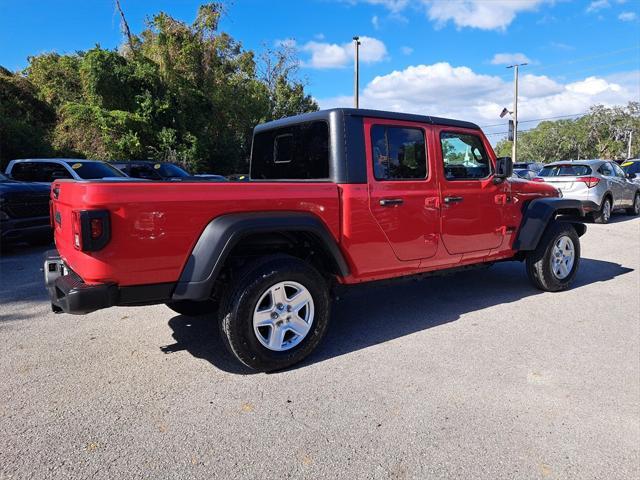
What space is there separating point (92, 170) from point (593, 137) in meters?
83.7

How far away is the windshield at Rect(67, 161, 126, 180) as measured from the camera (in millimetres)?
9266

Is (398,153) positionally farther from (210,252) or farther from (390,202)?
(210,252)

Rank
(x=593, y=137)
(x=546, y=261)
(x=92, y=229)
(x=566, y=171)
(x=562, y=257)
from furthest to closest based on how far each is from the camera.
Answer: (x=593, y=137) → (x=566, y=171) → (x=562, y=257) → (x=546, y=261) → (x=92, y=229)

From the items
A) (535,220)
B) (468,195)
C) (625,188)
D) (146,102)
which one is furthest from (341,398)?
(146,102)

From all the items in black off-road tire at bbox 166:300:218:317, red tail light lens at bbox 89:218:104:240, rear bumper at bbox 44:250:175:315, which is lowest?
black off-road tire at bbox 166:300:218:317

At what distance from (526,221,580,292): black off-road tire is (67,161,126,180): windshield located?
7.81 metres

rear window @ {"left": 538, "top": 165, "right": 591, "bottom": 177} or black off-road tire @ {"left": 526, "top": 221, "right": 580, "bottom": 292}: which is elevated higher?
rear window @ {"left": 538, "top": 165, "right": 591, "bottom": 177}

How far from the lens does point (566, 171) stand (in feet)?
41.2

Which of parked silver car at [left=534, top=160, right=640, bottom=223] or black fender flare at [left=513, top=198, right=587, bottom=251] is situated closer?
black fender flare at [left=513, top=198, right=587, bottom=251]

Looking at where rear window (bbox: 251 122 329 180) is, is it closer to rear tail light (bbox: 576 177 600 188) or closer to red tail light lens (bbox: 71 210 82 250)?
red tail light lens (bbox: 71 210 82 250)

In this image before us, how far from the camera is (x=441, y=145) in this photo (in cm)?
450

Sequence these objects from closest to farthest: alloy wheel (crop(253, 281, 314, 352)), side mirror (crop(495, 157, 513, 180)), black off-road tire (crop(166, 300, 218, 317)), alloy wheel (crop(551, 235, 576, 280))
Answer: alloy wheel (crop(253, 281, 314, 352)) < black off-road tire (crop(166, 300, 218, 317)) < side mirror (crop(495, 157, 513, 180)) < alloy wheel (crop(551, 235, 576, 280))

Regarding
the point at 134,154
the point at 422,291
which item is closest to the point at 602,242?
the point at 422,291

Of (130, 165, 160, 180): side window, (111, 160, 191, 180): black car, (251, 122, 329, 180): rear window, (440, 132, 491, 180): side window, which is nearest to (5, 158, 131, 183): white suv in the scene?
(111, 160, 191, 180): black car
